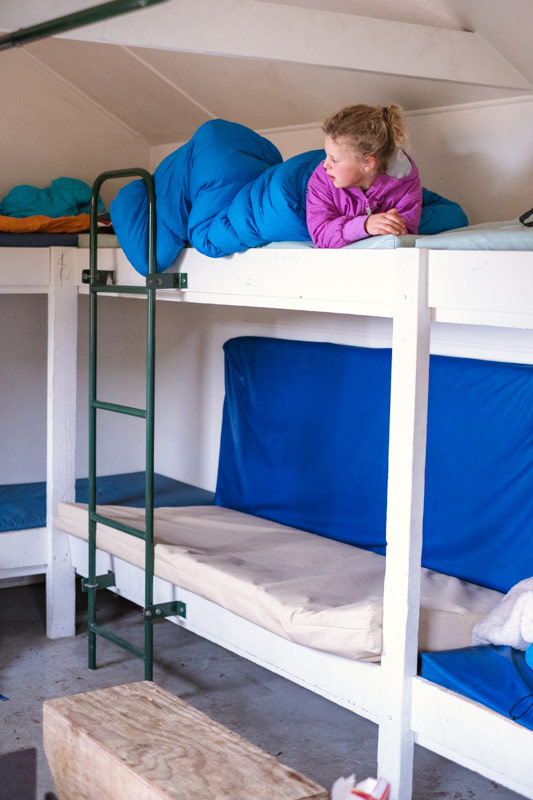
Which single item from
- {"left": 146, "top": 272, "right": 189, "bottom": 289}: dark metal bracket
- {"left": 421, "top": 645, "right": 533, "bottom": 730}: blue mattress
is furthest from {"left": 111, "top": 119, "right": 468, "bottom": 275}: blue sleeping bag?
{"left": 421, "top": 645, "right": 533, "bottom": 730}: blue mattress

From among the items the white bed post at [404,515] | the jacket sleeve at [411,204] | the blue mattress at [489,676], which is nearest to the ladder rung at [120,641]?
the white bed post at [404,515]

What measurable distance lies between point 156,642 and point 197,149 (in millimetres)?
2165

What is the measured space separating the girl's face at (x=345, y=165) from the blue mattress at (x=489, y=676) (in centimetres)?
135

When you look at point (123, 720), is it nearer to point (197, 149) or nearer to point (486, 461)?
point (486, 461)

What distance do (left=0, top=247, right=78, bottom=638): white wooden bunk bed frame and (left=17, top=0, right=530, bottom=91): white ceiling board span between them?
1555 mm

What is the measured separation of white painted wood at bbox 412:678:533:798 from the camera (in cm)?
238

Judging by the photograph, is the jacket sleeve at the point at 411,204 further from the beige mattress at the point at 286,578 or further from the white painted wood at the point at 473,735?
the white painted wood at the point at 473,735

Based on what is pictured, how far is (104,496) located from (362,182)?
7.76 ft

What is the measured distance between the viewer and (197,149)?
3391mm

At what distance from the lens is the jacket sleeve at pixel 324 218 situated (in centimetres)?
282

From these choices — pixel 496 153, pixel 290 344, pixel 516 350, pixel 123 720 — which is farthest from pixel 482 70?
pixel 123 720

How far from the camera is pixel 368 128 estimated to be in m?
2.79

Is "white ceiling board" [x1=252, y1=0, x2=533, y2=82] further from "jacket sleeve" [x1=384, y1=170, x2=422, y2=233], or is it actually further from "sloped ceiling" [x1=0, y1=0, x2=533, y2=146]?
"jacket sleeve" [x1=384, y1=170, x2=422, y2=233]

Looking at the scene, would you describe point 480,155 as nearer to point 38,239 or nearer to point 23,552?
point 38,239
